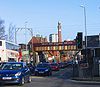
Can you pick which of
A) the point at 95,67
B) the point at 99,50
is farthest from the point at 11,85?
the point at 99,50

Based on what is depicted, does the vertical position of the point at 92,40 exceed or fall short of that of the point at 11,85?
it exceeds it

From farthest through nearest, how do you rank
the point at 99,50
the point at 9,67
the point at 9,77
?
the point at 99,50 < the point at 9,67 < the point at 9,77

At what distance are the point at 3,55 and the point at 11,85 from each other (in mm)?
42194

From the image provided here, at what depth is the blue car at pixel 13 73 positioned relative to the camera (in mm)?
24375

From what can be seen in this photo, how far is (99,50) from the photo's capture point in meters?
39.8

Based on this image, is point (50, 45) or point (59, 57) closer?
point (50, 45)

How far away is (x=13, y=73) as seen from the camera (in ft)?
80.3

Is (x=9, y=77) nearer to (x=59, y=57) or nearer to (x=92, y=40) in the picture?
(x=92, y=40)

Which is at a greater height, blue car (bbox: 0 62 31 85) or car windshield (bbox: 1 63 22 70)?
car windshield (bbox: 1 63 22 70)

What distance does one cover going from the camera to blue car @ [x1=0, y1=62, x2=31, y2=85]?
2438 cm

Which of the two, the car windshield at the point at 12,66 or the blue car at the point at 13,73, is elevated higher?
the car windshield at the point at 12,66

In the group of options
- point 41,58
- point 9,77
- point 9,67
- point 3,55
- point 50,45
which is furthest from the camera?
point 41,58

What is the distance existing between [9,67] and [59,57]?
455 feet

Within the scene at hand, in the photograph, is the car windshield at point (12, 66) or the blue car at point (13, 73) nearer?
the blue car at point (13, 73)
